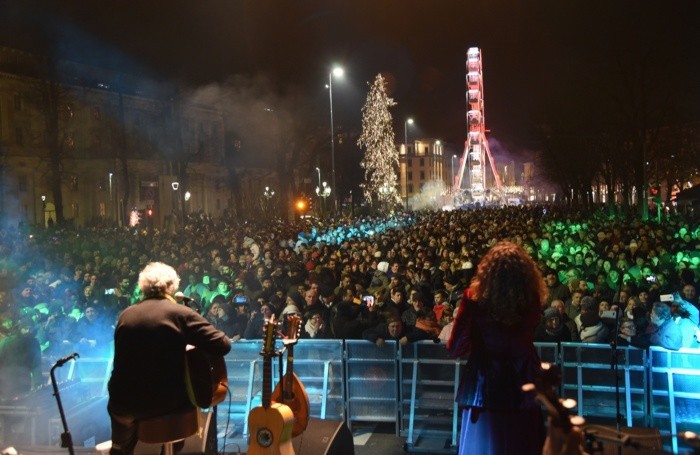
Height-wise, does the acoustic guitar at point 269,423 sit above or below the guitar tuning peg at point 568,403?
below

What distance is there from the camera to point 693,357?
6.95 metres

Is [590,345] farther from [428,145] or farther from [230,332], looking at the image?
[428,145]

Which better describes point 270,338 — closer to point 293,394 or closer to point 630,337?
point 293,394

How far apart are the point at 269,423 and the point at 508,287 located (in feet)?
6.87

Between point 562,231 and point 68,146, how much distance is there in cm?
4159

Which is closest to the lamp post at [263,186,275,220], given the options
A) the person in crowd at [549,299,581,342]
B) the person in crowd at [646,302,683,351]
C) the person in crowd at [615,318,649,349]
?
the person in crowd at [549,299,581,342]

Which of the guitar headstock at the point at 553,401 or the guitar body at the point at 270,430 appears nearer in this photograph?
the guitar headstock at the point at 553,401

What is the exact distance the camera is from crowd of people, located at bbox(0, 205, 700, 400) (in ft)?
27.3

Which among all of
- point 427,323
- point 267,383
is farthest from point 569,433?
point 427,323

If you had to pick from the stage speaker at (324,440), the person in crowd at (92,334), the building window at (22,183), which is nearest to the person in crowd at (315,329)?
the person in crowd at (92,334)

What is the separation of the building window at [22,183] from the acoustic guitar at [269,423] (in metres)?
50.2

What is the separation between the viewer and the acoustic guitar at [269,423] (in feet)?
17.7

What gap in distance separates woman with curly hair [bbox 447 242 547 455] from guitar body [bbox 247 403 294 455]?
4.78 ft

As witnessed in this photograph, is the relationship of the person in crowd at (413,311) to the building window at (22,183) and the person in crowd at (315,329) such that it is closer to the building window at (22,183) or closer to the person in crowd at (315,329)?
the person in crowd at (315,329)
